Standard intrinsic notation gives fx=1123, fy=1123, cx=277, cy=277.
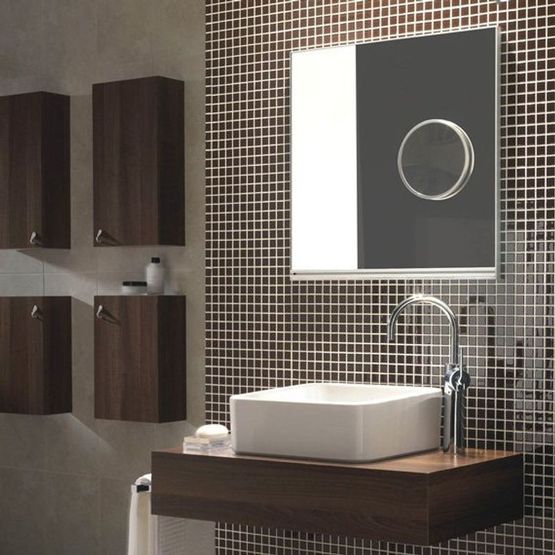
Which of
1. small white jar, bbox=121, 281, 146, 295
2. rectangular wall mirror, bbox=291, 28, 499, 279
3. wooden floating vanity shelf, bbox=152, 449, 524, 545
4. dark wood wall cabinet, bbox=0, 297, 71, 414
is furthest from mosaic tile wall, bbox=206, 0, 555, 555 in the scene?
dark wood wall cabinet, bbox=0, 297, 71, 414

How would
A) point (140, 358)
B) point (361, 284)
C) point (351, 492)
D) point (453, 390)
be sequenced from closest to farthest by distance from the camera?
point (351, 492) < point (453, 390) < point (361, 284) < point (140, 358)

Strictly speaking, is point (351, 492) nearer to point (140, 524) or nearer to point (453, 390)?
point (453, 390)

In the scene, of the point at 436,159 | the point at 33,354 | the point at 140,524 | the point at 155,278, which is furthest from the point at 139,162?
the point at 140,524

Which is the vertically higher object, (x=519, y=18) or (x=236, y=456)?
(x=519, y=18)

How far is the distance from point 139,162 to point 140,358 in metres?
0.68

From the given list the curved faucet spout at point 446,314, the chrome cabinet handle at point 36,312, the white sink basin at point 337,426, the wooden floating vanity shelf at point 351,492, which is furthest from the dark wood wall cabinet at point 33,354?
the curved faucet spout at point 446,314

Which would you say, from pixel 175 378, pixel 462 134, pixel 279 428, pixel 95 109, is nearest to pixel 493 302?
pixel 462 134

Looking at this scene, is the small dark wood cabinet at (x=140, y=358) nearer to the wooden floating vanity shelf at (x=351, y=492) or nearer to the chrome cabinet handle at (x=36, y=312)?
the chrome cabinet handle at (x=36, y=312)

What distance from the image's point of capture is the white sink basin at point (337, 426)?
294 centimetres

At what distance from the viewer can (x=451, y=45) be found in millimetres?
3314

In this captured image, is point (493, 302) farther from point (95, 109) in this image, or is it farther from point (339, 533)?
point (95, 109)

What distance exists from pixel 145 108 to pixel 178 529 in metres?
1.42

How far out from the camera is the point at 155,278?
12.9 ft

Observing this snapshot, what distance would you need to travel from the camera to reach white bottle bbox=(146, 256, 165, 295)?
12.9ft
